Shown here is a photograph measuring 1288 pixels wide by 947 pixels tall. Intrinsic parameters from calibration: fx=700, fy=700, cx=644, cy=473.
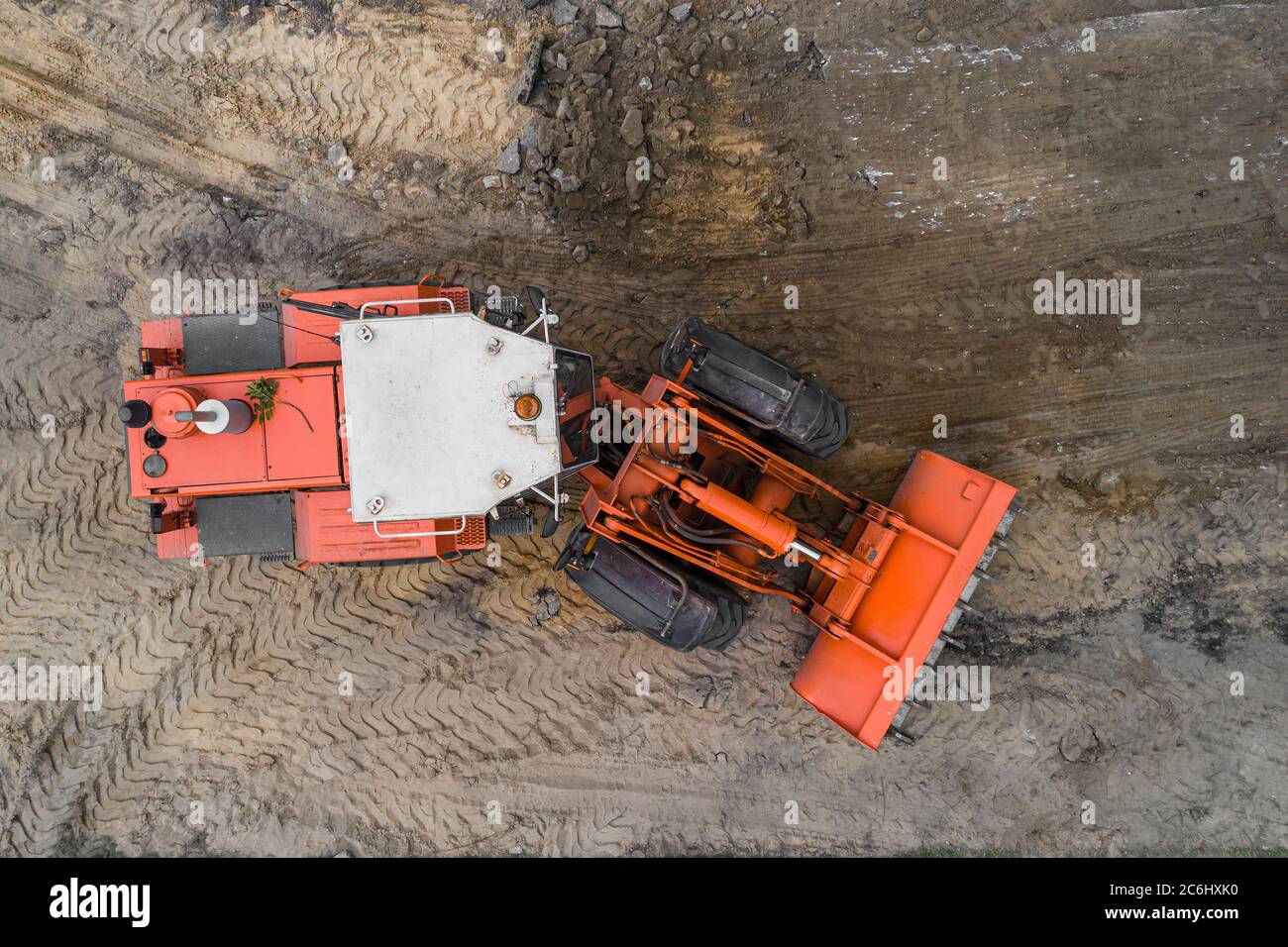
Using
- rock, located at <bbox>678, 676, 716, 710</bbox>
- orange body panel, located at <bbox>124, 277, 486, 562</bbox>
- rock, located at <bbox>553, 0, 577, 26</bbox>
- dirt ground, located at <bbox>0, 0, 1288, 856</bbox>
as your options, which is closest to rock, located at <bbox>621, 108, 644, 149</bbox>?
dirt ground, located at <bbox>0, 0, 1288, 856</bbox>

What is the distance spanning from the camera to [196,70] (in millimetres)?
6602

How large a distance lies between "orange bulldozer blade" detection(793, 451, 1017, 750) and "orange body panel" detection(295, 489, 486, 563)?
10.7ft

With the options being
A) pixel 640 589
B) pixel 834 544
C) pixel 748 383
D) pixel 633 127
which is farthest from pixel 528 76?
pixel 834 544

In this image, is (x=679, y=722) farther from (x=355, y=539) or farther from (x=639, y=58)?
(x=639, y=58)

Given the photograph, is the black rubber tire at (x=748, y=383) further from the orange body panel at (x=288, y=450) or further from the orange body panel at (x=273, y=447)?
the orange body panel at (x=273, y=447)

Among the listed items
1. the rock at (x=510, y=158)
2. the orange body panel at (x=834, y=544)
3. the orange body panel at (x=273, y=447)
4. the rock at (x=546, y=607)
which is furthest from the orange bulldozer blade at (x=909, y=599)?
the rock at (x=510, y=158)

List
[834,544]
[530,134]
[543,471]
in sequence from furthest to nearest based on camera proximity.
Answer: [530,134] → [834,544] → [543,471]

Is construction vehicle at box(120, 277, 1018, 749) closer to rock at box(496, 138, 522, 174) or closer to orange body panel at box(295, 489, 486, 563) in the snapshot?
orange body panel at box(295, 489, 486, 563)

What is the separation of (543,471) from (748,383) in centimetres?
188

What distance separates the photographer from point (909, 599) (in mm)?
5566

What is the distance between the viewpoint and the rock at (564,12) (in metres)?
6.50

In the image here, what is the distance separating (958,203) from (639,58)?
3.26 m

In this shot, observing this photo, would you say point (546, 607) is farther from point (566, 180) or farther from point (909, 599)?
point (566, 180)

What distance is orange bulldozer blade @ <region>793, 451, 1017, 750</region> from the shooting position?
5.42 m
